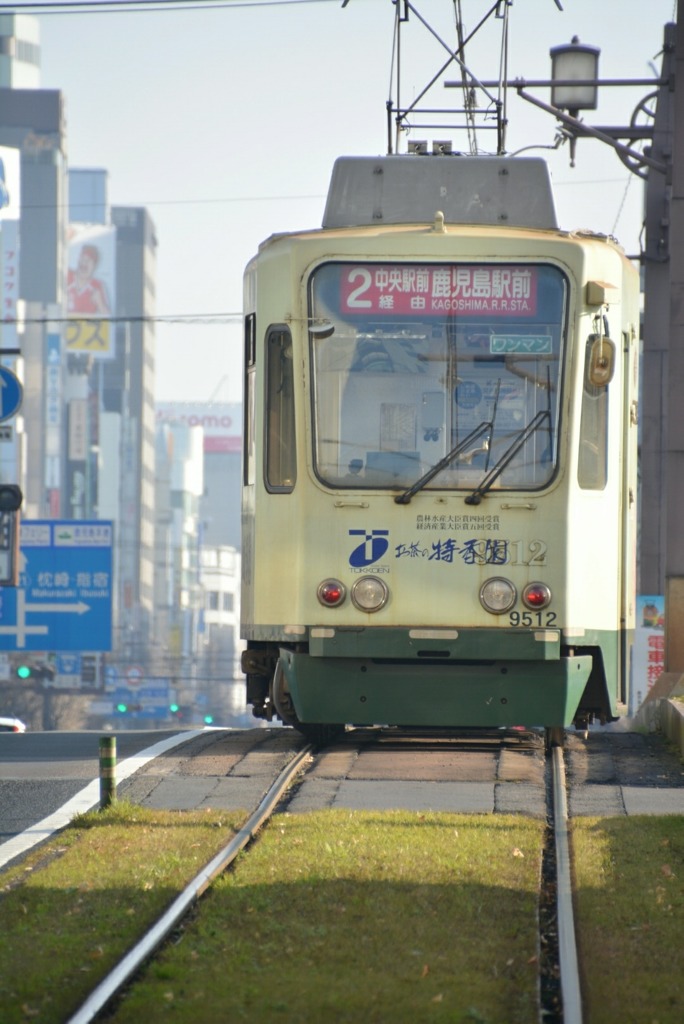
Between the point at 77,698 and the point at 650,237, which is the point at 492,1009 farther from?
the point at 77,698

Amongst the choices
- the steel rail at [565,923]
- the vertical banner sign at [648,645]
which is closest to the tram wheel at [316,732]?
the steel rail at [565,923]

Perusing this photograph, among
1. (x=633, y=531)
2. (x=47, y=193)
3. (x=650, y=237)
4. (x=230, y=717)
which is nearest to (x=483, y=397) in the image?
(x=633, y=531)

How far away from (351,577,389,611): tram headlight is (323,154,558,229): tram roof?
288 centimetres

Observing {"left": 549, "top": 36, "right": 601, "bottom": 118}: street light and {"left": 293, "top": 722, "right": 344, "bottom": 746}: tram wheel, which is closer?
{"left": 293, "top": 722, "right": 344, "bottom": 746}: tram wheel

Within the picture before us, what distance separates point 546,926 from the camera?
8.09 meters

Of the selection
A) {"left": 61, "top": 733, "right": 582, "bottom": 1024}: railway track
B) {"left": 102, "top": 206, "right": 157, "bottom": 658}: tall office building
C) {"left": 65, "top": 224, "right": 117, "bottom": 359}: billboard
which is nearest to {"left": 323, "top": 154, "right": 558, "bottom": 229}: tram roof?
{"left": 61, "top": 733, "right": 582, "bottom": 1024}: railway track

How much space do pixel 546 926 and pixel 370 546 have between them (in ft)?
16.8

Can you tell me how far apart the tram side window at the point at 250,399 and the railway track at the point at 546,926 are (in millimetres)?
2658

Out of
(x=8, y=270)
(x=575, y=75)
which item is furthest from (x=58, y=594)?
(x=8, y=270)

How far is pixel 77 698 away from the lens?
9550cm

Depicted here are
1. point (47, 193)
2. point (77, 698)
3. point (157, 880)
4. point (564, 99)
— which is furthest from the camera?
point (47, 193)

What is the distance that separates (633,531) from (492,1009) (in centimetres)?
814

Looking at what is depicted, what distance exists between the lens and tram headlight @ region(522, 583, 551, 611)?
1280 cm

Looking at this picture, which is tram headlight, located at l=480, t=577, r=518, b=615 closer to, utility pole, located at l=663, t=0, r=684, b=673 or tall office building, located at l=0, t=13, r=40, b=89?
utility pole, located at l=663, t=0, r=684, b=673
